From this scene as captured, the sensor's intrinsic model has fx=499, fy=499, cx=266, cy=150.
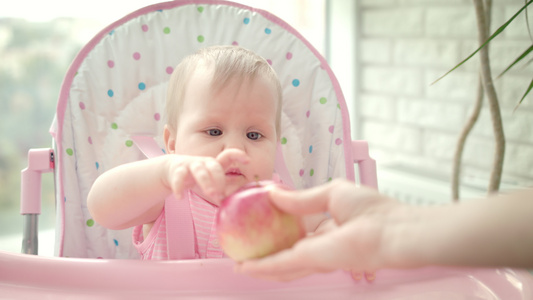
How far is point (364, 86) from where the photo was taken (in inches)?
87.1

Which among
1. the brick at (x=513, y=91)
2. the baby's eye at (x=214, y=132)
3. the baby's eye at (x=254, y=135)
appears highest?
the brick at (x=513, y=91)

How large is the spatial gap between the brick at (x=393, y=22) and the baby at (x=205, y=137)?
1.10 m

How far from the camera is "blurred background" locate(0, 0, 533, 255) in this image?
1.66 meters

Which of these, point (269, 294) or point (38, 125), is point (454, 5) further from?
point (38, 125)

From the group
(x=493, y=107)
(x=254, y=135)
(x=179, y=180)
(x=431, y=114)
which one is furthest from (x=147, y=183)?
(x=431, y=114)

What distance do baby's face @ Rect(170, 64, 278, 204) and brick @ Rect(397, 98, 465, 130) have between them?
3.61ft

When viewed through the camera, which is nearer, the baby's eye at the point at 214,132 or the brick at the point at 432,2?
the baby's eye at the point at 214,132

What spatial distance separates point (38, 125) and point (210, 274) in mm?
1751

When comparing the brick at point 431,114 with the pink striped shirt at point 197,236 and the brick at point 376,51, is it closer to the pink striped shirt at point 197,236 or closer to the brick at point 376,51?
the brick at point 376,51

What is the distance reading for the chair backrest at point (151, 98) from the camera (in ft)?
3.41

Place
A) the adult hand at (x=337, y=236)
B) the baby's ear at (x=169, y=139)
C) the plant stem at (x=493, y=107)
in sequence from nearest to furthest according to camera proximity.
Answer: the adult hand at (x=337, y=236), the baby's ear at (x=169, y=139), the plant stem at (x=493, y=107)

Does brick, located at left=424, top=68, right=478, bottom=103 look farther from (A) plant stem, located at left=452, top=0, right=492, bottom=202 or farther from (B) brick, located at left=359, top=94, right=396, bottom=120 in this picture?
(A) plant stem, located at left=452, top=0, right=492, bottom=202

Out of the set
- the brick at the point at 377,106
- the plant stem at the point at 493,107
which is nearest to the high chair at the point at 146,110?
the plant stem at the point at 493,107

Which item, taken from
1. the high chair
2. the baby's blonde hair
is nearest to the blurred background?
the high chair
